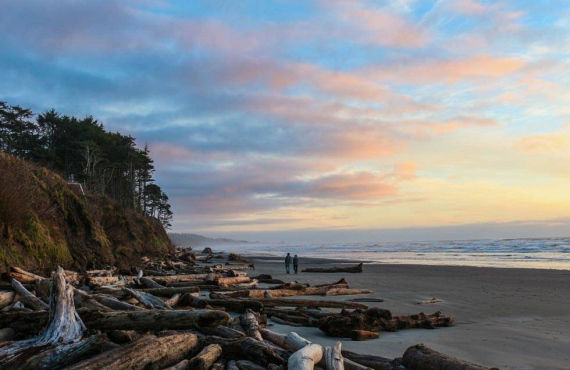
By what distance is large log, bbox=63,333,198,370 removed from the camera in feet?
15.2

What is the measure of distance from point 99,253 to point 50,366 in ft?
52.6

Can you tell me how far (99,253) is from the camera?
65.1 ft

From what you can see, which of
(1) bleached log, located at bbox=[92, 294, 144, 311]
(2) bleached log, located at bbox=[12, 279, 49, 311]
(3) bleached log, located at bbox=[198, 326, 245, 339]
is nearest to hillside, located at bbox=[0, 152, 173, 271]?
(2) bleached log, located at bbox=[12, 279, 49, 311]

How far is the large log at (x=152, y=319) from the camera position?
6.26m

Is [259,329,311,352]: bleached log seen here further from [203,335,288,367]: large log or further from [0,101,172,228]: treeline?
[0,101,172,228]: treeline

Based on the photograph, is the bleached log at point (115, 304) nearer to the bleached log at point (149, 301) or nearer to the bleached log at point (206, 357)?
the bleached log at point (149, 301)

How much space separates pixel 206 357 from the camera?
529 centimetres

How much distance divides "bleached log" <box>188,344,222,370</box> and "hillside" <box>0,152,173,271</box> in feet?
31.6

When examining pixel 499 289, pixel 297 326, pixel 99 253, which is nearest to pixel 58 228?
pixel 99 253

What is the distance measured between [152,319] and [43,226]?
473 inches

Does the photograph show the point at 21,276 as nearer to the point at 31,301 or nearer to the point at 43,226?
the point at 31,301

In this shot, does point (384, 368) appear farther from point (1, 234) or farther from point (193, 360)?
point (1, 234)

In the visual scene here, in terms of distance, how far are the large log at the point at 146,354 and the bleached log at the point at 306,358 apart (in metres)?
1.38

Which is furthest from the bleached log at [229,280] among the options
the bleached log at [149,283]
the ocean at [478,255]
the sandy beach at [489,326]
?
the ocean at [478,255]
